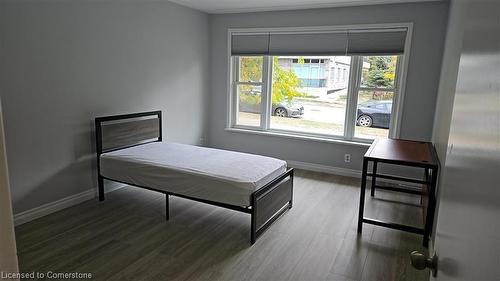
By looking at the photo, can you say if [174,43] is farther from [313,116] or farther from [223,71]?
[313,116]

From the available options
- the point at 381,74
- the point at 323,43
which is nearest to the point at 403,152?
the point at 381,74

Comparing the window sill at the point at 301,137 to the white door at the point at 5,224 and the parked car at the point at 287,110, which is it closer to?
the parked car at the point at 287,110

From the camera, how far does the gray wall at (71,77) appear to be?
120 inches

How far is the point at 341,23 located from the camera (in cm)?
464

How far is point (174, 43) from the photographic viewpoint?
484 cm

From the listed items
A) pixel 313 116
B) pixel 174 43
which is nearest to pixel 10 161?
pixel 174 43

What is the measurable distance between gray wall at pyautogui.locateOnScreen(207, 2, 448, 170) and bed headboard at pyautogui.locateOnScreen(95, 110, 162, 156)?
1.52m

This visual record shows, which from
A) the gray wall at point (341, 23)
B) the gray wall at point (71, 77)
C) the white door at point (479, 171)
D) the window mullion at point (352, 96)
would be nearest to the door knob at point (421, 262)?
the white door at point (479, 171)

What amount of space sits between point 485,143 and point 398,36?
4.29 m

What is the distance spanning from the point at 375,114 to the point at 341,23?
136cm

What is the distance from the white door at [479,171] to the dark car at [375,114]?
4011 millimetres

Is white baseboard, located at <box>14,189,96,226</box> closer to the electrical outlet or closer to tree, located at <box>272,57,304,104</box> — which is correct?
tree, located at <box>272,57,304,104</box>

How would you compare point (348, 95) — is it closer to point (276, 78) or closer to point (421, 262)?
point (276, 78)

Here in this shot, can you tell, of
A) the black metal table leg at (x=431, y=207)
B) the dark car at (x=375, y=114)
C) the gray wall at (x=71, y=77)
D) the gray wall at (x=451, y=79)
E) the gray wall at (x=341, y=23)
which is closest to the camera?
the gray wall at (x=451, y=79)
